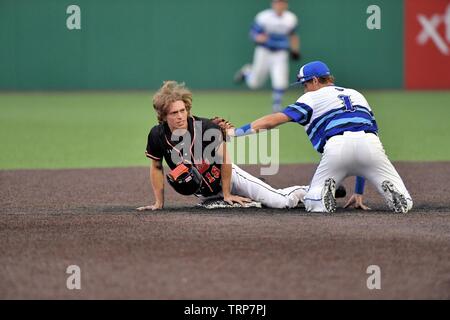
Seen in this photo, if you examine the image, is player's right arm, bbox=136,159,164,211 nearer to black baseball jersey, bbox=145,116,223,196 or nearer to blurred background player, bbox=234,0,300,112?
black baseball jersey, bbox=145,116,223,196

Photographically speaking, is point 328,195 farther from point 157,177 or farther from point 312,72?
point 157,177

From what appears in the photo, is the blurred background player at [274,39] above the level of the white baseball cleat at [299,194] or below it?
above

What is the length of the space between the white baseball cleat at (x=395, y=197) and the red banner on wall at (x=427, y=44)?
54.5 ft

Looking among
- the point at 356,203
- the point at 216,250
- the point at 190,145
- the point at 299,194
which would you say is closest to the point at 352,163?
the point at 356,203

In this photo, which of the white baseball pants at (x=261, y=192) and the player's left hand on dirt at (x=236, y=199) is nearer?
the player's left hand on dirt at (x=236, y=199)

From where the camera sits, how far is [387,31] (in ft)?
81.1

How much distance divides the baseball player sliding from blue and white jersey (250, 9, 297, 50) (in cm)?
1276

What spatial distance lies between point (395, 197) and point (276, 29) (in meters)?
13.1

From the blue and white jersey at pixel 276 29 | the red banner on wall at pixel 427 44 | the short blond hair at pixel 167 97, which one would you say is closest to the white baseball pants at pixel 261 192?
the short blond hair at pixel 167 97

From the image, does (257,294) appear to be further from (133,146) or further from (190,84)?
(190,84)

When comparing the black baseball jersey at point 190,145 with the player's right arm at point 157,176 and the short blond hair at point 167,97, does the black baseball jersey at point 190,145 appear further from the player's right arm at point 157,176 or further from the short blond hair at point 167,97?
the short blond hair at point 167,97

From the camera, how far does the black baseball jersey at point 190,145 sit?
8.47 metres

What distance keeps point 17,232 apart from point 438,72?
18727 millimetres

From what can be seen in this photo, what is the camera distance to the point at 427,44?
80.9 feet
